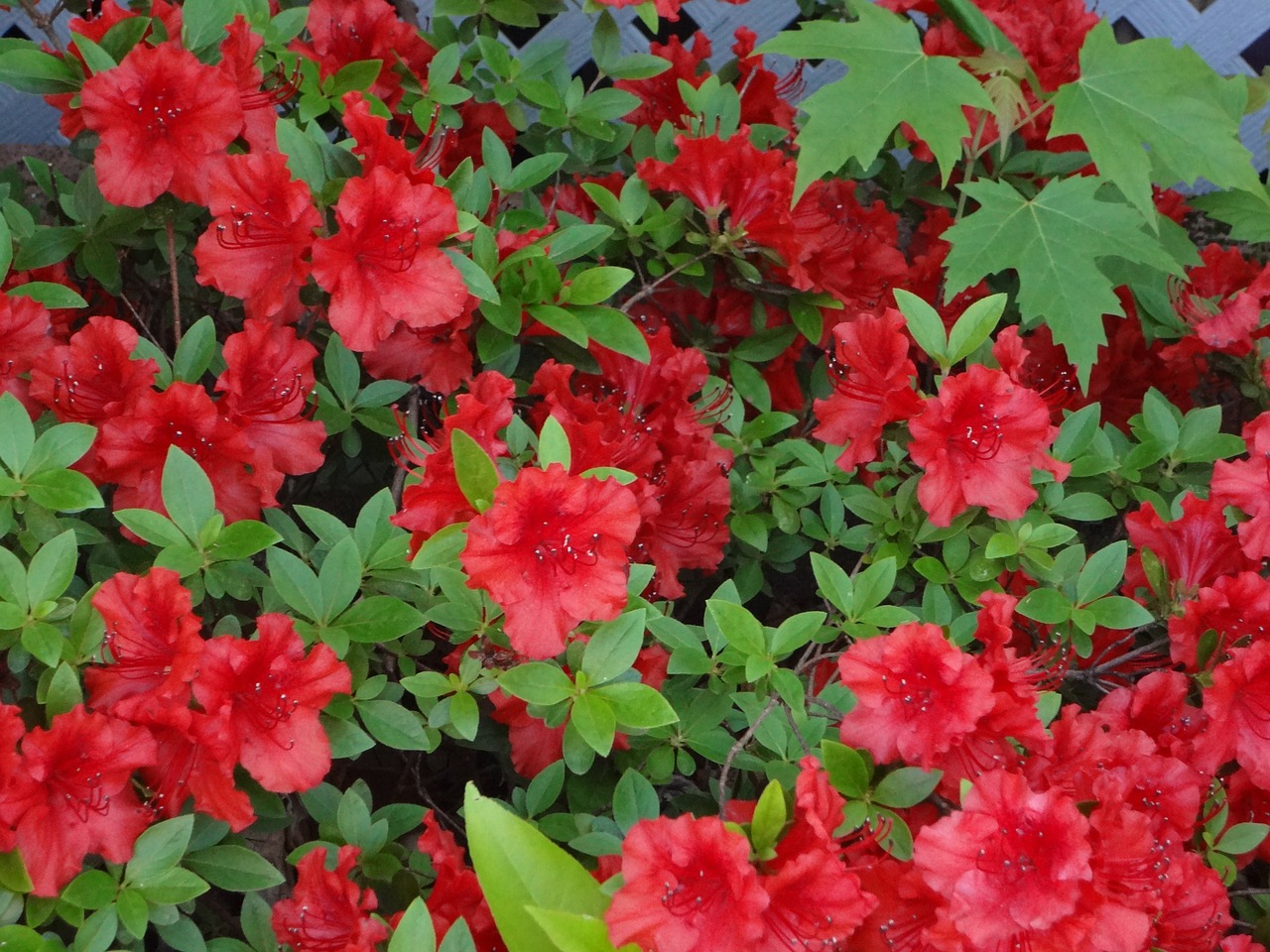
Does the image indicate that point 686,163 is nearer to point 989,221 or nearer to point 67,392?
point 989,221

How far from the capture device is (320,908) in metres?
0.95

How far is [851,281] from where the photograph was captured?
153 cm

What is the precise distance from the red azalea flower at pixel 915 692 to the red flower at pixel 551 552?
0.65 feet

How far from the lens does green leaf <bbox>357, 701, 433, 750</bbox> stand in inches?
39.0

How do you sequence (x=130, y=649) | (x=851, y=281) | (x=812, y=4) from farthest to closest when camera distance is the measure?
(x=812, y=4)
(x=851, y=281)
(x=130, y=649)

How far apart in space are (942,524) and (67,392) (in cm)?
81

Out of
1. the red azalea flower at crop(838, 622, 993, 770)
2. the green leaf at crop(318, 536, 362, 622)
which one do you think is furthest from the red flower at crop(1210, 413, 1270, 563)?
the green leaf at crop(318, 536, 362, 622)

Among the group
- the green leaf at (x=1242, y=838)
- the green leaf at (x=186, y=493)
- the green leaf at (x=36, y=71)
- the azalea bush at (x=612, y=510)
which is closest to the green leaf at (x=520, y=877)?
the azalea bush at (x=612, y=510)

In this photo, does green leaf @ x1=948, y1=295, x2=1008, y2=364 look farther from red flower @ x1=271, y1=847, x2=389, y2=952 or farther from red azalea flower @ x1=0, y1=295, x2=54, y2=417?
red azalea flower @ x1=0, y1=295, x2=54, y2=417

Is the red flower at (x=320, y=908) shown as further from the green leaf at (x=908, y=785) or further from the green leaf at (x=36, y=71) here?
the green leaf at (x=36, y=71)

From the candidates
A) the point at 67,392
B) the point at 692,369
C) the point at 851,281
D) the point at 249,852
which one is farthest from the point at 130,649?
the point at 851,281

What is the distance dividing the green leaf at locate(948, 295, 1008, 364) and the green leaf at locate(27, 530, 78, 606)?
785mm

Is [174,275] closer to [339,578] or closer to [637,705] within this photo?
[339,578]

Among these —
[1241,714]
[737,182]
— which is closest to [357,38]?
[737,182]
